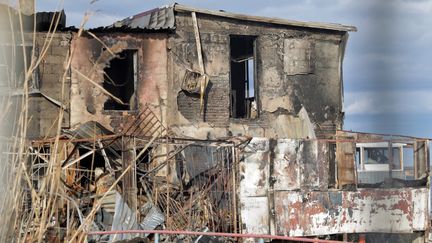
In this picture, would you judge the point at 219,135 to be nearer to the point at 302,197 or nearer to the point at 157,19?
the point at 157,19

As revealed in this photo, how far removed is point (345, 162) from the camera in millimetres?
13516

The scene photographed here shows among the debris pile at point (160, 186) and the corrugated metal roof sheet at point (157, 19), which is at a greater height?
the corrugated metal roof sheet at point (157, 19)

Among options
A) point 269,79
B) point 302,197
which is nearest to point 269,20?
point 269,79

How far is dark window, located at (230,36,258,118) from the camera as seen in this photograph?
1814 cm

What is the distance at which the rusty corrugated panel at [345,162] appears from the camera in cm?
1349

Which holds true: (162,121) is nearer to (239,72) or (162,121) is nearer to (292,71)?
(292,71)

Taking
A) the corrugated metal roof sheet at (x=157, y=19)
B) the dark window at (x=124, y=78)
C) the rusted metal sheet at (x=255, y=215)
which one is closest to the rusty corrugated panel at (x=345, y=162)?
the rusted metal sheet at (x=255, y=215)

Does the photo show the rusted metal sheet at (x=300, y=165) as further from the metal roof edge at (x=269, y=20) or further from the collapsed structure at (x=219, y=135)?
the metal roof edge at (x=269, y=20)

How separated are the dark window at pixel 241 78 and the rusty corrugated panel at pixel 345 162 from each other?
13.2ft

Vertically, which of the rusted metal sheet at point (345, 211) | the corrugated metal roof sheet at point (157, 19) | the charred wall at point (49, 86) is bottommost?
the rusted metal sheet at point (345, 211)

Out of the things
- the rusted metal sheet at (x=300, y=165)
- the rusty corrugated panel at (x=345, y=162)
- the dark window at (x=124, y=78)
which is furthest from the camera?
the dark window at (x=124, y=78)

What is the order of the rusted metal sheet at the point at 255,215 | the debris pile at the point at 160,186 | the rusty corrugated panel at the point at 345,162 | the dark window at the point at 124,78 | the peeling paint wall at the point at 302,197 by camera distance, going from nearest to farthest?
1. the debris pile at the point at 160,186
2. the rusted metal sheet at the point at 255,215
3. the peeling paint wall at the point at 302,197
4. the rusty corrugated panel at the point at 345,162
5. the dark window at the point at 124,78

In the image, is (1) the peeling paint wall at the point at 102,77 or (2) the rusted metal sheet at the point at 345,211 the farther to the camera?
(1) the peeling paint wall at the point at 102,77

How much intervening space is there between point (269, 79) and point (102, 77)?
4.24 metres
